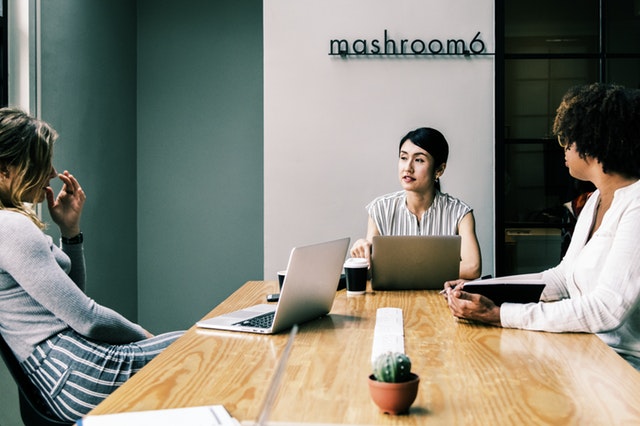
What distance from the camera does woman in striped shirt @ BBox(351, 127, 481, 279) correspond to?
2.99 meters

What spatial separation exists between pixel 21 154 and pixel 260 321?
823mm

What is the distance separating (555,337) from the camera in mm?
1523

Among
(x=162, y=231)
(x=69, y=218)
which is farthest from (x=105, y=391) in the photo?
(x=162, y=231)

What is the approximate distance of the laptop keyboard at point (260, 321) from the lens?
1.64m

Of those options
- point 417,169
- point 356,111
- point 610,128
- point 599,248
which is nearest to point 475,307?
point 599,248

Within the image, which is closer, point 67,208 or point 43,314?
point 43,314

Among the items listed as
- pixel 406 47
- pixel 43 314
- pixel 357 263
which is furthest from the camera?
pixel 406 47

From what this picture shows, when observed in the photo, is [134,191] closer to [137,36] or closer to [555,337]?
[137,36]

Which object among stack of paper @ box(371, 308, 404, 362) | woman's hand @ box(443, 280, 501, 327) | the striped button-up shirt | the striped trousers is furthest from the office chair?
the striped button-up shirt

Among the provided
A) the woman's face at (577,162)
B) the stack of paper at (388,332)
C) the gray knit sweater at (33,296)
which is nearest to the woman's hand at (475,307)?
the stack of paper at (388,332)

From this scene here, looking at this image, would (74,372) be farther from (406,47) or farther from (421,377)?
(406,47)

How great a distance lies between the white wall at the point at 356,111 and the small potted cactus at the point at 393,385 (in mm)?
2711

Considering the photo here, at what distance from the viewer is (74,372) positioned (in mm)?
1602

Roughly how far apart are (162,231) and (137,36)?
1415mm
